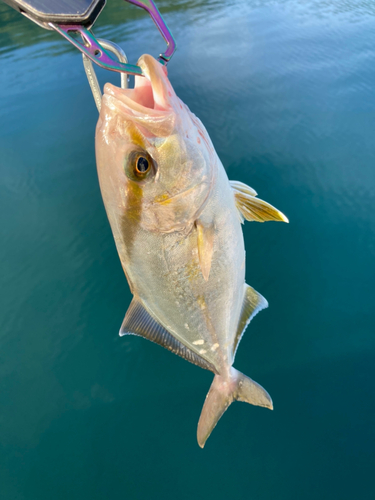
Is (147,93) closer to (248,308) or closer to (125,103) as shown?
(125,103)

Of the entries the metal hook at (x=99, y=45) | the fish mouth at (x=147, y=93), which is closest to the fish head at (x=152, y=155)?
the fish mouth at (x=147, y=93)

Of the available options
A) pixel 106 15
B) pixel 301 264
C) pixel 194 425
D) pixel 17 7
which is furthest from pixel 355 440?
pixel 106 15

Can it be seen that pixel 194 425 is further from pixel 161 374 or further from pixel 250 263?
pixel 250 263

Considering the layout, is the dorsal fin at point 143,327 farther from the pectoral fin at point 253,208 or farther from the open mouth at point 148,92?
the open mouth at point 148,92

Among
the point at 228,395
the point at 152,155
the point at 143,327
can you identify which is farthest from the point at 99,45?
the point at 228,395

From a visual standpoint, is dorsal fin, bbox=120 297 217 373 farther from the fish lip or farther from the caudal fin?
the fish lip

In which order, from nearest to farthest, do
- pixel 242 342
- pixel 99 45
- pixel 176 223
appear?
pixel 99 45 < pixel 176 223 < pixel 242 342

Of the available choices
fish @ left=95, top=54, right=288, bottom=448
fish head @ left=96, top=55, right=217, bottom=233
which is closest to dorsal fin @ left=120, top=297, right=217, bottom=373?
fish @ left=95, top=54, right=288, bottom=448
